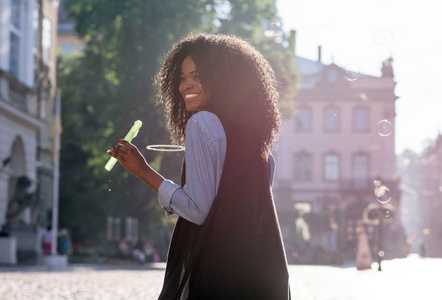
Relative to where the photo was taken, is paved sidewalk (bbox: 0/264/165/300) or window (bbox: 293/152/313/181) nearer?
paved sidewalk (bbox: 0/264/165/300)

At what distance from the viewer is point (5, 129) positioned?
101 ft

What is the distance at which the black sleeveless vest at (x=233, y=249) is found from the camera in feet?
11.0

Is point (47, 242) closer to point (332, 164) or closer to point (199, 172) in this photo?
point (199, 172)

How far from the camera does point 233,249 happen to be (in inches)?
132

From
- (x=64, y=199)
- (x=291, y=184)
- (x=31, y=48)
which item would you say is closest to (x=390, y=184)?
(x=291, y=184)

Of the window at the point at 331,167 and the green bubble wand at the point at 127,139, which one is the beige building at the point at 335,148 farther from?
the green bubble wand at the point at 127,139

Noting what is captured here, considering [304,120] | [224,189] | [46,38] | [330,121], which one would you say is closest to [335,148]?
[330,121]

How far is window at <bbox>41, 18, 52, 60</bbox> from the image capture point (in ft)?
127

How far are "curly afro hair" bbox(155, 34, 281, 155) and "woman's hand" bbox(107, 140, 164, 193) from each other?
32 cm

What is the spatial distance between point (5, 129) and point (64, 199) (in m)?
15.6

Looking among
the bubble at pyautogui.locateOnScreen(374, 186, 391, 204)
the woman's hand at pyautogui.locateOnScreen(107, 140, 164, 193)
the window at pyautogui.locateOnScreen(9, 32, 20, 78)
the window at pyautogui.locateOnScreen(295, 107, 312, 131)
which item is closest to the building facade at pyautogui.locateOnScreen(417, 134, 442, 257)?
the window at pyautogui.locateOnScreen(295, 107, 312, 131)

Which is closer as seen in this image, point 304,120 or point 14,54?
point 14,54

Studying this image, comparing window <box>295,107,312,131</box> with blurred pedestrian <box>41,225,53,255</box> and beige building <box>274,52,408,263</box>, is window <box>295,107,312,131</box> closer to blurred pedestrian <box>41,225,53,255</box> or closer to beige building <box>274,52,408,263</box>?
beige building <box>274,52,408,263</box>

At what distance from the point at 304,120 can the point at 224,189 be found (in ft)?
217
